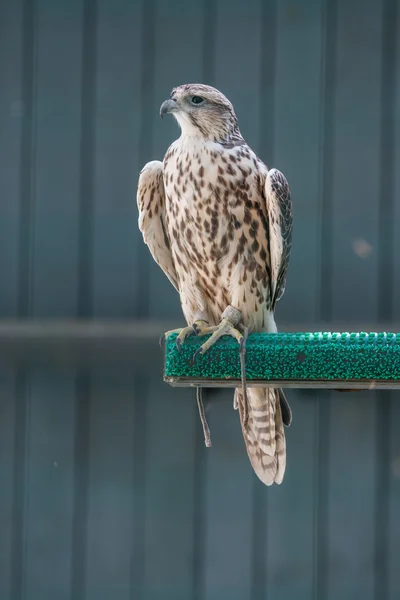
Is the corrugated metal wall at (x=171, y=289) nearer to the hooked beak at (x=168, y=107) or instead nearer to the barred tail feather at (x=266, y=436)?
the barred tail feather at (x=266, y=436)

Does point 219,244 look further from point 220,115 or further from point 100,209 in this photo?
point 100,209

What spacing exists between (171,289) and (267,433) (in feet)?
4.22

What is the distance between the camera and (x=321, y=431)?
3.36 metres

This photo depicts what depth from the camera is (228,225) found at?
2.15 m

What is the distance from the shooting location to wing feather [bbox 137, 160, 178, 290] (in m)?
2.28

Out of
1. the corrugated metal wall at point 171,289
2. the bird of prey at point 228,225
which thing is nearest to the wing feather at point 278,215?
the bird of prey at point 228,225

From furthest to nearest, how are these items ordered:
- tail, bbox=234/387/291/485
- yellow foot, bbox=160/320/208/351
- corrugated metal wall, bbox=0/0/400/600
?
1. corrugated metal wall, bbox=0/0/400/600
2. tail, bbox=234/387/291/485
3. yellow foot, bbox=160/320/208/351

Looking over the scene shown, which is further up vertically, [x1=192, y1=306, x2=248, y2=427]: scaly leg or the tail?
[x1=192, y1=306, x2=248, y2=427]: scaly leg

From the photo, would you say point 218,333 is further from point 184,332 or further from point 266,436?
point 266,436

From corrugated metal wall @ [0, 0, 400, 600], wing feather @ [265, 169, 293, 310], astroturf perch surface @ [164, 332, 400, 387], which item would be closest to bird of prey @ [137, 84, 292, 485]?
wing feather @ [265, 169, 293, 310]

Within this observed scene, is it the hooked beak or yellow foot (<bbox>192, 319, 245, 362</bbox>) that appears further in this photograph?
the hooked beak

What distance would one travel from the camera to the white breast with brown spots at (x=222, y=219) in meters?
2.15

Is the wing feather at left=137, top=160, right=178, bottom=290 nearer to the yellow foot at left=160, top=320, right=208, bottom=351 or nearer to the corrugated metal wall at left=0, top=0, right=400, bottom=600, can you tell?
the yellow foot at left=160, top=320, right=208, bottom=351

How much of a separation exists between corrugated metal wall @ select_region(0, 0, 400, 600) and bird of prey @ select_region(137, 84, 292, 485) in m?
1.09
